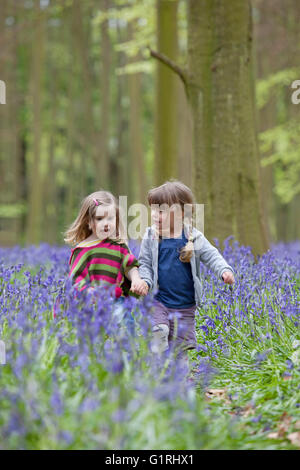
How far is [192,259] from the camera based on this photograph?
401 centimetres

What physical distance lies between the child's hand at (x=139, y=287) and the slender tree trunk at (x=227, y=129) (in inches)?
114

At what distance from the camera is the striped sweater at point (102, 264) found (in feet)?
13.2

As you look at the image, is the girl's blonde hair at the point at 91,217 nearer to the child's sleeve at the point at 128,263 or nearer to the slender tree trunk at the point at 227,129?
the child's sleeve at the point at 128,263

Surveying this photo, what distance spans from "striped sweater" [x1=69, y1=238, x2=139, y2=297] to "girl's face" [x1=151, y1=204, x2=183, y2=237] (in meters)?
0.30

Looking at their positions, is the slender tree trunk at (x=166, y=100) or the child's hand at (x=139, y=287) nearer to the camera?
the child's hand at (x=139, y=287)

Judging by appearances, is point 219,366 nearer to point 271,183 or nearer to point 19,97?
point 271,183

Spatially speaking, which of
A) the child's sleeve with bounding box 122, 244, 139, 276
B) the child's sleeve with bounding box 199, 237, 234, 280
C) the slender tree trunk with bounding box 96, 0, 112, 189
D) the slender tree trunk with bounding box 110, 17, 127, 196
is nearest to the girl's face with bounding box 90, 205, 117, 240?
the child's sleeve with bounding box 122, 244, 139, 276

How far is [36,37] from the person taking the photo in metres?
17.1

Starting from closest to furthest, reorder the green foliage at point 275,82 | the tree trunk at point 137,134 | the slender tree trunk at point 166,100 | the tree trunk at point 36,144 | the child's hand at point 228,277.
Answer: the child's hand at point 228,277 < the slender tree trunk at point 166,100 < the green foliage at point 275,82 < the tree trunk at point 137,134 < the tree trunk at point 36,144

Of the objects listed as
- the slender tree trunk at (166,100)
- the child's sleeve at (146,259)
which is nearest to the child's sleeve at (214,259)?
the child's sleeve at (146,259)

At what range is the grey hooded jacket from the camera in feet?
13.1

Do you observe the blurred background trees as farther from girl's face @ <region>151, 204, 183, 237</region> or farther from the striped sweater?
the striped sweater

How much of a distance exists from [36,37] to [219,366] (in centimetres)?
1539
